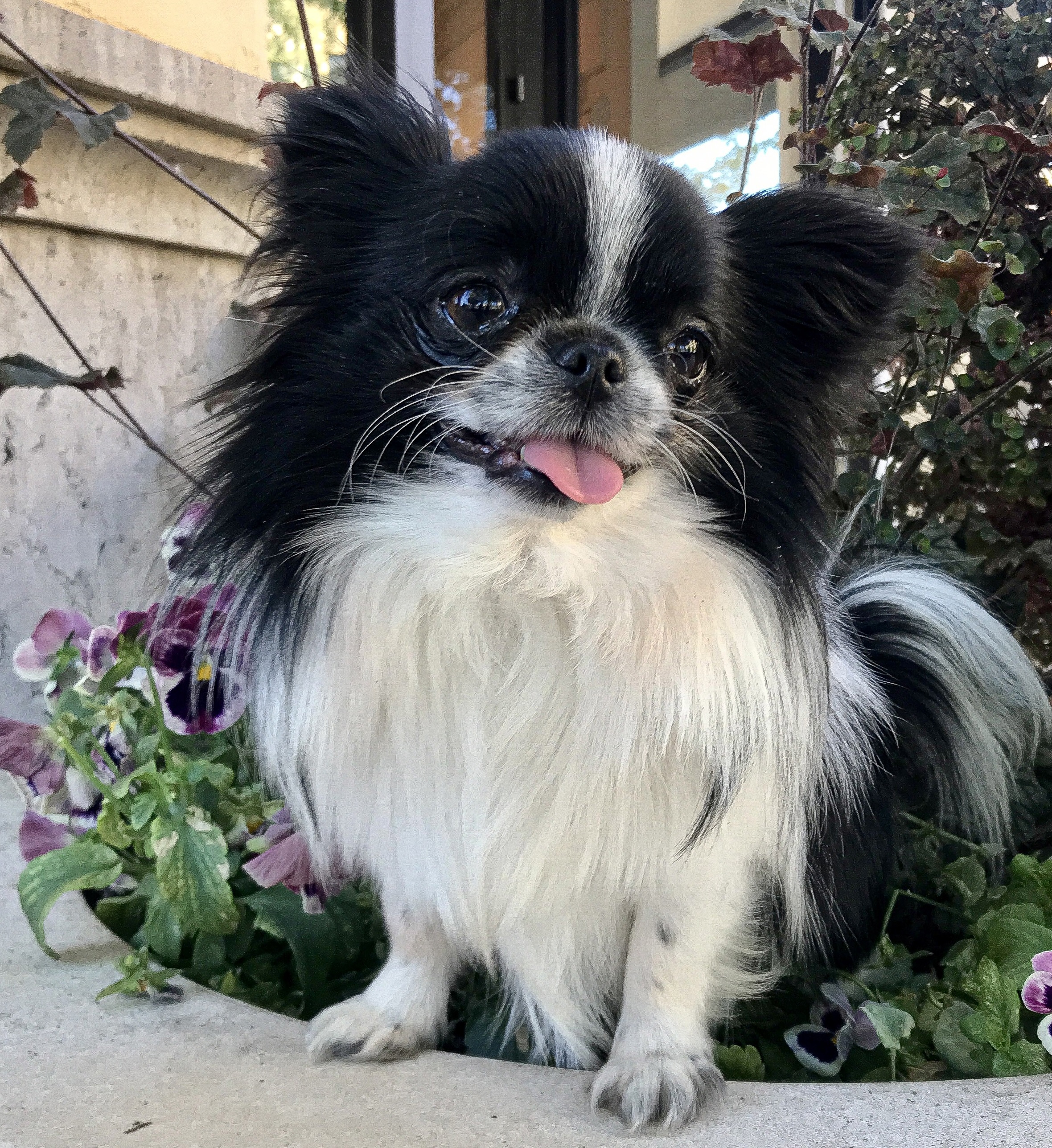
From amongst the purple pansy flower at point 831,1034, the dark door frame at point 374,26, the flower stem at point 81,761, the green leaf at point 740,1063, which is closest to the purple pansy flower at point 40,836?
the flower stem at point 81,761

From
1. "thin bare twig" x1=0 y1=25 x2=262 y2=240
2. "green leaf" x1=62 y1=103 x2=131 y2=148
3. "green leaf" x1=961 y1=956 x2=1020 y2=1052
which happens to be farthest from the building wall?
"green leaf" x1=961 y1=956 x2=1020 y2=1052

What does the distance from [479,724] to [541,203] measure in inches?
25.8

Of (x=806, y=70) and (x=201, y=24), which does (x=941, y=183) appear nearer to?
(x=806, y=70)

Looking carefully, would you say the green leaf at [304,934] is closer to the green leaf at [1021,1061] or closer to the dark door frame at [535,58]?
the green leaf at [1021,1061]

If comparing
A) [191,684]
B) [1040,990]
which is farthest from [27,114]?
[1040,990]

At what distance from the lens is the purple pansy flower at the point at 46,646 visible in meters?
1.88

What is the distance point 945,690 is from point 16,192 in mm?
1921

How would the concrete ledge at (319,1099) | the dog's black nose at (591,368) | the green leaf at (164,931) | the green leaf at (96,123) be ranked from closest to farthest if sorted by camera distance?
1. the concrete ledge at (319,1099)
2. the dog's black nose at (591,368)
3. the green leaf at (164,931)
4. the green leaf at (96,123)

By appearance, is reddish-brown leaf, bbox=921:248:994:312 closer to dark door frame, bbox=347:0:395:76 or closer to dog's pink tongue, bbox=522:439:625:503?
dog's pink tongue, bbox=522:439:625:503

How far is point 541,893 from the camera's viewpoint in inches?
56.1

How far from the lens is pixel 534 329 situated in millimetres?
1303

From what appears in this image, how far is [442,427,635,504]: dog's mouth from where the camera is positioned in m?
1.27

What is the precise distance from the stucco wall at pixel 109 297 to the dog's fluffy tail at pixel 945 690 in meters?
1.58

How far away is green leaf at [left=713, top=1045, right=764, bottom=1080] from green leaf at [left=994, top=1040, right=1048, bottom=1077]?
0.32 metres
